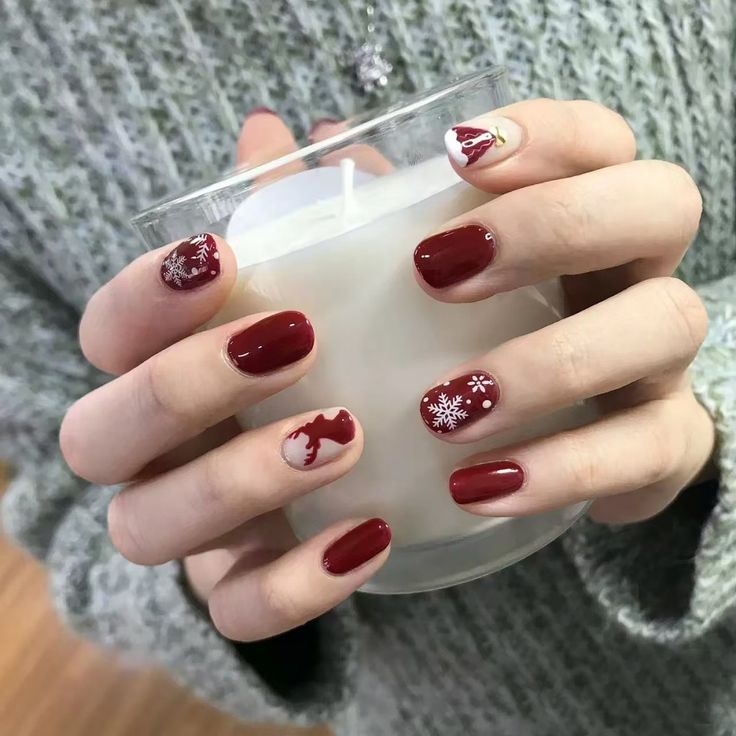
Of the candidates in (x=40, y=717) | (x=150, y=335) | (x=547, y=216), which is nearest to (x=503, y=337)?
(x=547, y=216)

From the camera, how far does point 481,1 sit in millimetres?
576

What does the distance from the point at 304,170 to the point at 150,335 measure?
0.11m

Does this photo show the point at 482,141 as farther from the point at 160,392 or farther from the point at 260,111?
the point at 260,111

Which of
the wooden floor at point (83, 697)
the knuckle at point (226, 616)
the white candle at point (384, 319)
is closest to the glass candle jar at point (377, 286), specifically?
the white candle at point (384, 319)

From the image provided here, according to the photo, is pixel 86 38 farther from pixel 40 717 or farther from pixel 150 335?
pixel 40 717

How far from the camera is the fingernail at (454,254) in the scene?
0.31m

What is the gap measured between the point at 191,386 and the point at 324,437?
6 centimetres

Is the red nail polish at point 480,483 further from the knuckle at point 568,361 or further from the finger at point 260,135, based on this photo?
the finger at point 260,135

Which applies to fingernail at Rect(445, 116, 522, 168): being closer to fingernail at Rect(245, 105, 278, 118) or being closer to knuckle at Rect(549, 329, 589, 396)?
knuckle at Rect(549, 329, 589, 396)

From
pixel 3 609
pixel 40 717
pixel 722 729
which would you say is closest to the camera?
pixel 722 729

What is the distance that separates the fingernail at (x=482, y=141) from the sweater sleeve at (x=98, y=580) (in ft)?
1.29

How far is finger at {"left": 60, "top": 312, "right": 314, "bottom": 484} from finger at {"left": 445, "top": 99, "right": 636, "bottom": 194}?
0.32 feet

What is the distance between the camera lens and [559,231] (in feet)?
1.09

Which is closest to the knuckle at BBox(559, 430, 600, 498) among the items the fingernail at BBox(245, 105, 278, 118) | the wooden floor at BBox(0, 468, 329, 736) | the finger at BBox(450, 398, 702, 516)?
the finger at BBox(450, 398, 702, 516)
